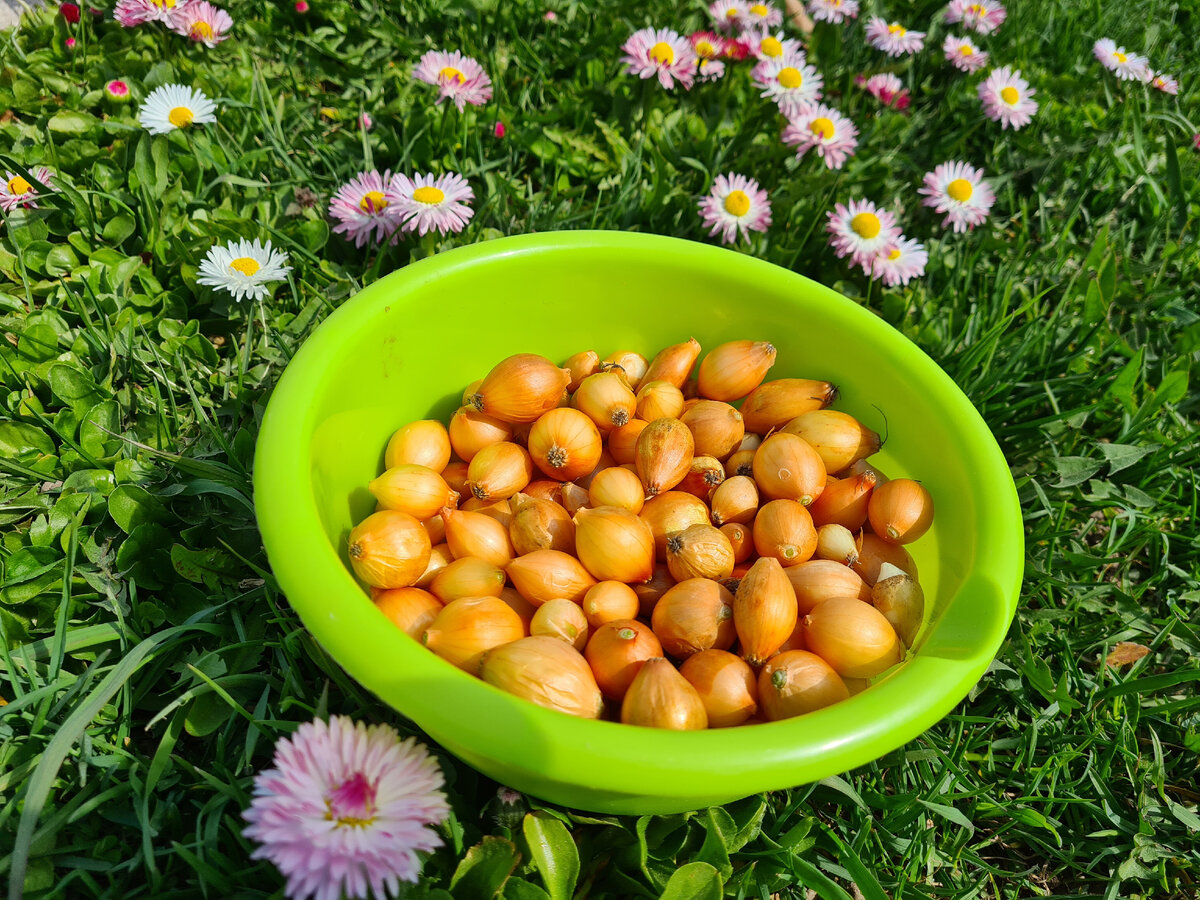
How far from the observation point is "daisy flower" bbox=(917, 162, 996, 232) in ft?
8.57

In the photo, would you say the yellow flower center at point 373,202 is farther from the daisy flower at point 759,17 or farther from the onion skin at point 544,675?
the daisy flower at point 759,17

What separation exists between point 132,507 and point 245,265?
2.13ft

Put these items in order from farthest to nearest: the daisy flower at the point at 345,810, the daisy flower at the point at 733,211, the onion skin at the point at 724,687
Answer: the daisy flower at the point at 733,211, the onion skin at the point at 724,687, the daisy flower at the point at 345,810

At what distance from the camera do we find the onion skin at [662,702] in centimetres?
125

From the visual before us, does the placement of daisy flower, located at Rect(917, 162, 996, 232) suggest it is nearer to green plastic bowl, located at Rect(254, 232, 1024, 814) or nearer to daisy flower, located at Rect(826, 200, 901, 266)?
daisy flower, located at Rect(826, 200, 901, 266)

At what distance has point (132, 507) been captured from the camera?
1.67 m

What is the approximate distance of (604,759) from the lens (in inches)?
42.4

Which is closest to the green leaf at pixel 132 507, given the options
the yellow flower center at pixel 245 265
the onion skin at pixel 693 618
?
the yellow flower center at pixel 245 265

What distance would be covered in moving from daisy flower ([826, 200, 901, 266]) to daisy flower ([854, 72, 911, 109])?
77 centimetres

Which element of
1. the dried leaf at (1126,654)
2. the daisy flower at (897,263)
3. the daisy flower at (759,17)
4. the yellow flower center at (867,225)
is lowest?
the dried leaf at (1126,654)

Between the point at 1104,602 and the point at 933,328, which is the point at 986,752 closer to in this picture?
the point at 1104,602

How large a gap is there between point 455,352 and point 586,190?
40.2 inches

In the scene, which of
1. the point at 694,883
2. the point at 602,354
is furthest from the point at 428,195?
the point at 694,883

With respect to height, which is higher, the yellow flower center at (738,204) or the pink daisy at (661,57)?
the pink daisy at (661,57)
